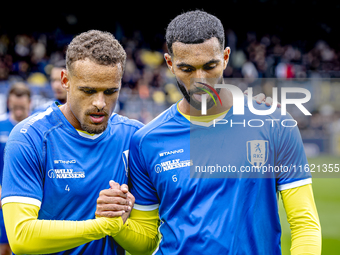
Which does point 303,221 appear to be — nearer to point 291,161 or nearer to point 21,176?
point 291,161

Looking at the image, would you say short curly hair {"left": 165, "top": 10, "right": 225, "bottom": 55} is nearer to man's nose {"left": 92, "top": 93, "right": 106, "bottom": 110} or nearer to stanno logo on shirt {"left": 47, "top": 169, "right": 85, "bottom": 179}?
man's nose {"left": 92, "top": 93, "right": 106, "bottom": 110}

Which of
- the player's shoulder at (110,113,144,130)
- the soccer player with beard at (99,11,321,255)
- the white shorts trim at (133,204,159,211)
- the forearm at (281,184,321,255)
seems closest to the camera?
the forearm at (281,184,321,255)

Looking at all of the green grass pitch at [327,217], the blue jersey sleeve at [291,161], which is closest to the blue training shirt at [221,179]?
the blue jersey sleeve at [291,161]

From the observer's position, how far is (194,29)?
220 cm

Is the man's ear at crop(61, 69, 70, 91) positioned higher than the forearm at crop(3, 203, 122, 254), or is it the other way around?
the man's ear at crop(61, 69, 70, 91)

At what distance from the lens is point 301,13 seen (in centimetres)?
2042

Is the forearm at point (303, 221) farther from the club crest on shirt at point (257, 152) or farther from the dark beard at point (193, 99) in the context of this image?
the dark beard at point (193, 99)

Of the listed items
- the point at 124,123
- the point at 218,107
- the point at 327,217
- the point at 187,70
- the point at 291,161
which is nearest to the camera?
the point at 291,161

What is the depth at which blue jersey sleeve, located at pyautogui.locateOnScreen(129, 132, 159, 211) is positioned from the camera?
7.77 feet

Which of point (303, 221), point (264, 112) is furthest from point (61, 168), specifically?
point (303, 221)

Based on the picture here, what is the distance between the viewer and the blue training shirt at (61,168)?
6.94ft

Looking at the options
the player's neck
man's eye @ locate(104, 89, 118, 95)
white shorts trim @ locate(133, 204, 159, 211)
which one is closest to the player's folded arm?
white shorts trim @ locate(133, 204, 159, 211)

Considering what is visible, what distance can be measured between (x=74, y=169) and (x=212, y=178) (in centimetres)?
81

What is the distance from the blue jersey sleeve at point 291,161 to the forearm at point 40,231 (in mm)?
1045
